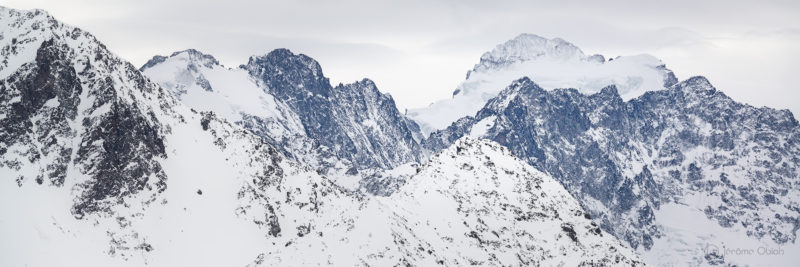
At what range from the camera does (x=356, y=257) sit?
19762 cm

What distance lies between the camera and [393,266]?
655ft

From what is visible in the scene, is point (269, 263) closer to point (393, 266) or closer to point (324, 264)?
point (324, 264)

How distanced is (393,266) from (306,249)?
2008 cm

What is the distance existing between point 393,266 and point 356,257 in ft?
29.1

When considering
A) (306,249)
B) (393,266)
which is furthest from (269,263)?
(393,266)

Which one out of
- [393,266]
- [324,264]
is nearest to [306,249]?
[324,264]

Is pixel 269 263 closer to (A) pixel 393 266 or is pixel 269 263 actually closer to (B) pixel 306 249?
(B) pixel 306 249

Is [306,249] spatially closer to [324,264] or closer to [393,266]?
[324,264]

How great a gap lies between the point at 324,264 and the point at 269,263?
1386cm

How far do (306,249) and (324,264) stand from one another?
25.4 ft

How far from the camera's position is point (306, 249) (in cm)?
19825

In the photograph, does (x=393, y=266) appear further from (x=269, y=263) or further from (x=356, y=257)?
(x=269, y=263)

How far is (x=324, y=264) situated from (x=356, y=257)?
8515mm
